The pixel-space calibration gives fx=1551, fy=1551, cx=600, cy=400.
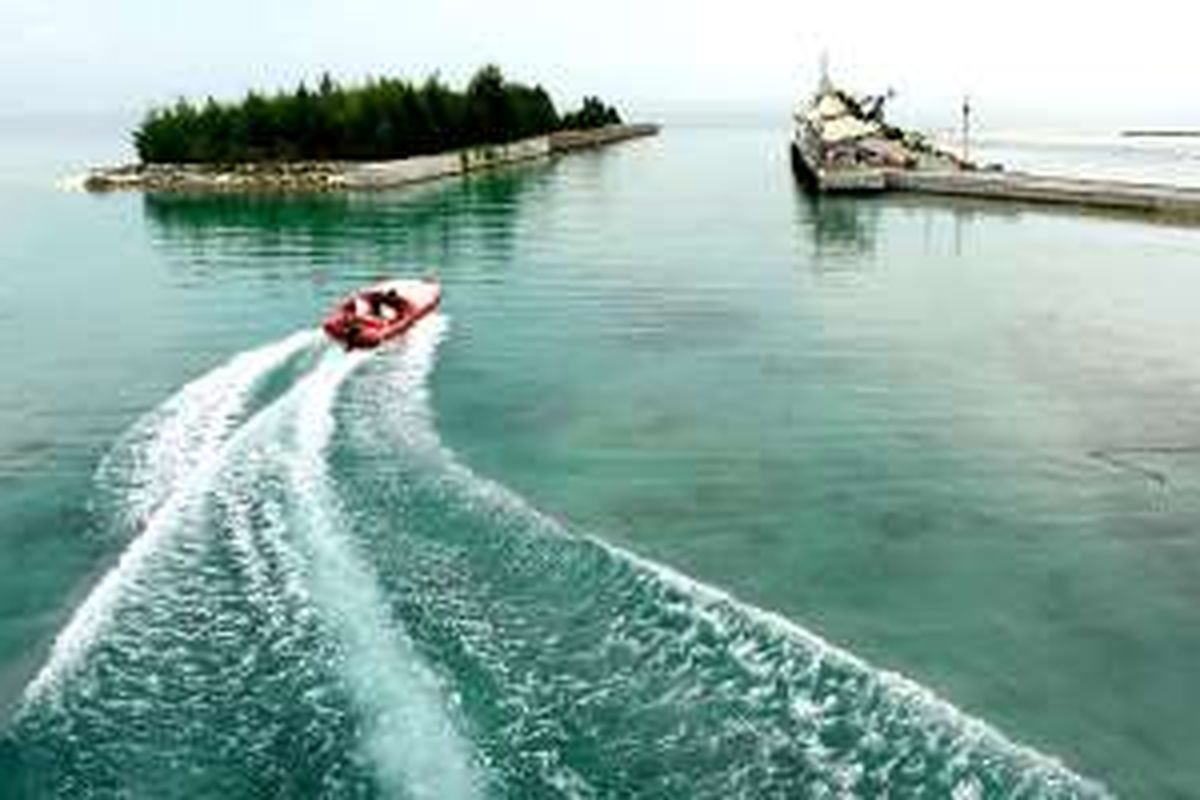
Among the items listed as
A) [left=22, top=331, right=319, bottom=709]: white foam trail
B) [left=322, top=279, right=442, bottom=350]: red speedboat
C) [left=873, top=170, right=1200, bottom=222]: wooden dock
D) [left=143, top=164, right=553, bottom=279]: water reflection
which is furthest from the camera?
[left=873, top=170, right=1200, bottom=222]: wooden dock

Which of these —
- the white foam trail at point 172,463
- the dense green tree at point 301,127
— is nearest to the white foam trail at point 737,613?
the white foam trail at point 172,463

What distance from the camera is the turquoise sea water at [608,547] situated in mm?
A: 22641

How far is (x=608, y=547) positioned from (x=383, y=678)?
7.97m

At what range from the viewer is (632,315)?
206 feet

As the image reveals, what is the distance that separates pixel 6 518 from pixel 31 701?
1148 cm

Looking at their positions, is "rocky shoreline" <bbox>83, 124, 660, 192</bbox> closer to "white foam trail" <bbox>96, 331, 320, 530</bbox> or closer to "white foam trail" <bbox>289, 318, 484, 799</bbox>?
"white foam trail" <bbox>96, 331, 320, 530</bbox>

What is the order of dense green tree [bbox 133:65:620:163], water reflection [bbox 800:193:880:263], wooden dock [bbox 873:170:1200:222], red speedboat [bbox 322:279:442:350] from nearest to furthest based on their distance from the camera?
red speedboat [bbox 322:279:442:350] → water reflection [bbox 800:193:880:263] → wooden dock [bbox 873:170:1200:222] → dense green tree [bbox 133:65:620:163]

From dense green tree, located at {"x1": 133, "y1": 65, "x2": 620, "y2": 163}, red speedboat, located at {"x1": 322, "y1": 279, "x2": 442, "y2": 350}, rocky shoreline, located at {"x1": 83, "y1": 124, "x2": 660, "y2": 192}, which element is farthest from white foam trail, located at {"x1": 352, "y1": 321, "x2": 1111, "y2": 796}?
dense green tree, located at {"x1": 133, "y1": 65, "x2": 620, "y2": 163}

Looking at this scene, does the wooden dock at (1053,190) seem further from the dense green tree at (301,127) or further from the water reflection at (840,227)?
the dense green tree at (301,127)

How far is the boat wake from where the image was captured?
21797 mm

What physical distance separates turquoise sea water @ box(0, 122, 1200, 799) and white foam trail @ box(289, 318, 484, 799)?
0.08 m

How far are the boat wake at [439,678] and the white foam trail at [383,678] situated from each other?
52 mm

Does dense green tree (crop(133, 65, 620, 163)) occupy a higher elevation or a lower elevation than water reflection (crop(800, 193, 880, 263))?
higher

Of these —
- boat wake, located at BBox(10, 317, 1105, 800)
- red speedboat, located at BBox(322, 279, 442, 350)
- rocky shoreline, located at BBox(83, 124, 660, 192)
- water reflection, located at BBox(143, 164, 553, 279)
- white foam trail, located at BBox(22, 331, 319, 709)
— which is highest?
rocky shoreline, located at BBox(83, 124, 660, 192)
